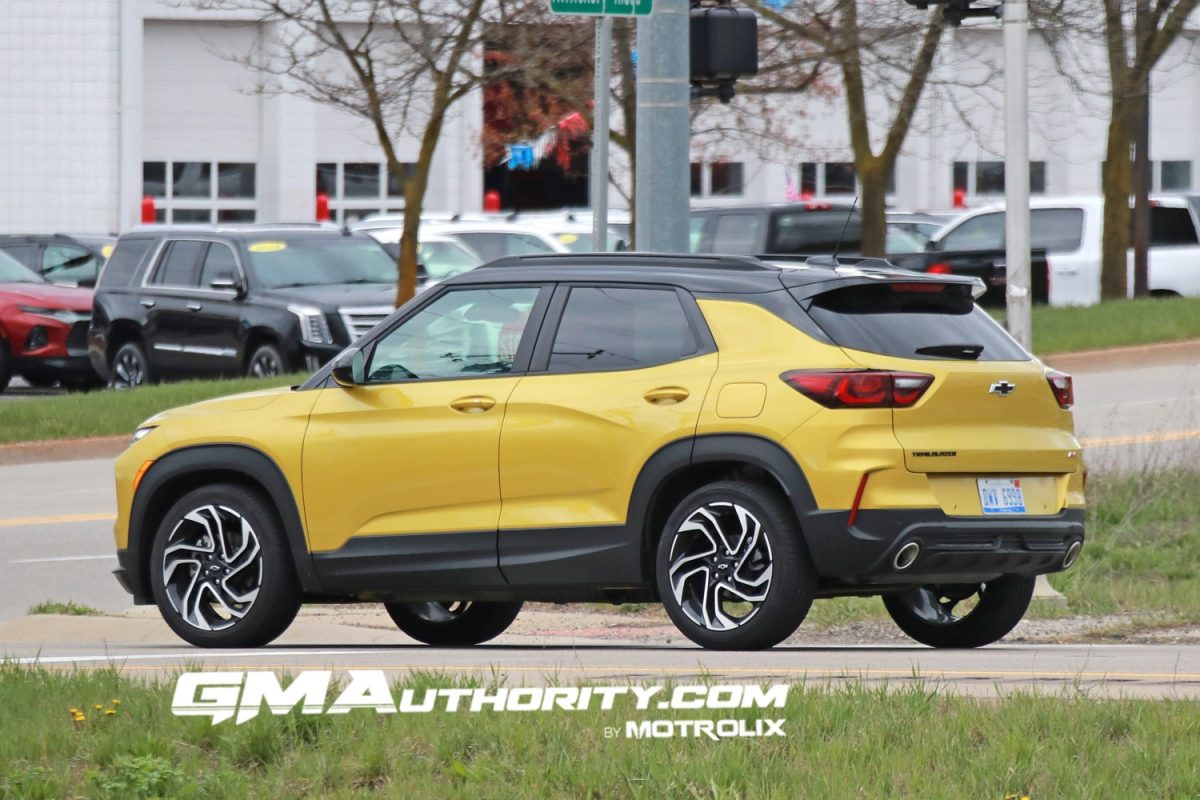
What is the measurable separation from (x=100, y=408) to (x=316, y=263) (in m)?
3.24

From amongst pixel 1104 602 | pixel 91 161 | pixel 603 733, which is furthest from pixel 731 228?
pixel 91 161

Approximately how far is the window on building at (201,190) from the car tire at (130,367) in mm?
26039

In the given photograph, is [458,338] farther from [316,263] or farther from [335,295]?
[316,263]

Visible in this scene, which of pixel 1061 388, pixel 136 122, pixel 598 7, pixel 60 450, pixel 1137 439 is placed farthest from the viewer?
pixel 136 122

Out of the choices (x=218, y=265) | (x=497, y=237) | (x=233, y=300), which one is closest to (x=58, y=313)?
(x=218, y=265)

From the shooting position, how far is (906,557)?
26.6 ft

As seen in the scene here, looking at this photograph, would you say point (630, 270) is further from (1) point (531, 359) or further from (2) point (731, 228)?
(2) point (731, 228)

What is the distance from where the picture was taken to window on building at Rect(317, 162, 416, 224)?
50.7m

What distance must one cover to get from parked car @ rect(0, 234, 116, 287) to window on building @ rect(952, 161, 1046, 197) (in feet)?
103

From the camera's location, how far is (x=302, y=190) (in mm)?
49594

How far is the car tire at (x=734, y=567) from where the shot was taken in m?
8.16

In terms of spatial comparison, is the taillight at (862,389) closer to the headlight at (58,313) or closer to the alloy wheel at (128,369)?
the alloy wheel at (128,369)

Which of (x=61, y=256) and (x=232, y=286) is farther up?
(x=61, y=256)

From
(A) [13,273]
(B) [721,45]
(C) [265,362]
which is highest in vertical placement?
(B) [721,45]
